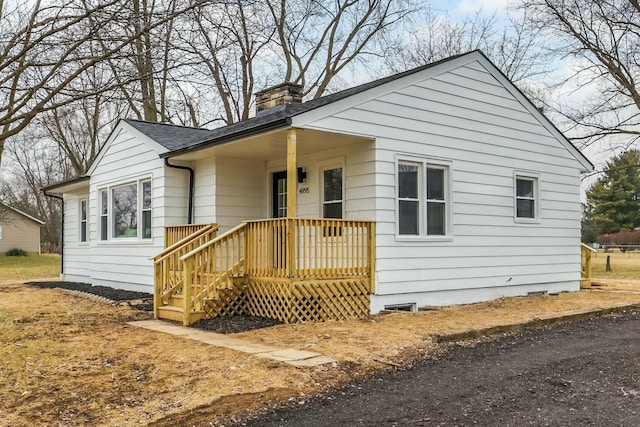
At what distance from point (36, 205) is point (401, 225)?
173ft

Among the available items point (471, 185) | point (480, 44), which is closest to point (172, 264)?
point (471, 185)

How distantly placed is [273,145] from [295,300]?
3058 millimetres

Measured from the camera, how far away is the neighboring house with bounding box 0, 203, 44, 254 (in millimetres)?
43812

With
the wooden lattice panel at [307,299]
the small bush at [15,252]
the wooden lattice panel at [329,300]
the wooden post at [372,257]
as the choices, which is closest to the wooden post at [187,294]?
the wooden lattice panel at [307,299]

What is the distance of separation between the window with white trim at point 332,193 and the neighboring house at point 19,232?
38972 mm

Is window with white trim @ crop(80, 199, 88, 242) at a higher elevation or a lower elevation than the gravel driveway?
higher

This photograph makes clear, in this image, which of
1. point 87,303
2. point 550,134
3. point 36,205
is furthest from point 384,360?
point 36,205

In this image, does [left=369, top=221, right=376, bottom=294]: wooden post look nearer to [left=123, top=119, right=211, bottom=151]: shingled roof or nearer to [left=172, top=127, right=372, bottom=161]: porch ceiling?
[left=172, top=127, right=372, bottom=161]: porch ceiling

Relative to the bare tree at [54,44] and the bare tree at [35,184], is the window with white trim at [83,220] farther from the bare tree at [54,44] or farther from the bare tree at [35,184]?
the bare tree at [35,184]

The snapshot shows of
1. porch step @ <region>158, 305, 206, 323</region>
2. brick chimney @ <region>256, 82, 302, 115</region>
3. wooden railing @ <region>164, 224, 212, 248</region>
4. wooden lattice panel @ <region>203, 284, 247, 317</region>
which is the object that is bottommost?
porch step @ <region>158, 305, 206, 323</region>

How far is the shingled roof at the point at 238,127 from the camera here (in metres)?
9.04

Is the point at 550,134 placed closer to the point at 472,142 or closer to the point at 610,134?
the point at 472,142

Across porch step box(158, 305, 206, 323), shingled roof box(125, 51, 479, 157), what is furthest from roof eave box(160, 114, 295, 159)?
porch step box(158, 305, 206, 323)

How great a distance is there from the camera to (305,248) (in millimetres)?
9094
